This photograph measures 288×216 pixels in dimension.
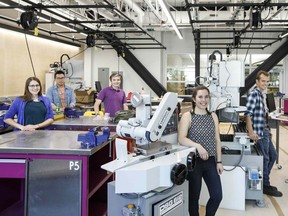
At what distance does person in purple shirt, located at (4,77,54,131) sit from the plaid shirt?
7.10 ft

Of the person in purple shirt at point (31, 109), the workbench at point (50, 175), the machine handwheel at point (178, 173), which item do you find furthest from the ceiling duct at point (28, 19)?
the machine handwheel at point (178, 173)

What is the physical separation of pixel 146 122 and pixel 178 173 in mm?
332

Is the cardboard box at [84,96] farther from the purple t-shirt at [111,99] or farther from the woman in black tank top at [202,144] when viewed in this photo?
the woman in black tank top at [202,144]

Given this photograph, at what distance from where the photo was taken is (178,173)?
167 centimetres

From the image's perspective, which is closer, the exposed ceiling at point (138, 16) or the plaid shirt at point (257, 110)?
the plaid shirt at point (257, 110)

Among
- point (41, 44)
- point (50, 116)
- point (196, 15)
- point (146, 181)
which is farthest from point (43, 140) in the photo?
point (41, 44)

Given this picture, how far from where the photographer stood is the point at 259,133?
345cm

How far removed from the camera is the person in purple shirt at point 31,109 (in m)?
3.17

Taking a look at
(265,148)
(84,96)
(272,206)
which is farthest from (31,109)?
(84,96)

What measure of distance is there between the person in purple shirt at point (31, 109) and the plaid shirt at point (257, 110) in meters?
2.17

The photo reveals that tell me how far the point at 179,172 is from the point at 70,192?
879 millimetres

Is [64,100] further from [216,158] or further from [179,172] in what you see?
[179,172]

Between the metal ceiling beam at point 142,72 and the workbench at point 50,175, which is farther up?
the metal ceiling beam at point 142,72

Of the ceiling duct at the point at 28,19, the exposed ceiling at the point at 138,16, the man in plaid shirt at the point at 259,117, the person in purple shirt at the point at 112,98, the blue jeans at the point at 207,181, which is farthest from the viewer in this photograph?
the exposed ceiling at the point at 138,16
